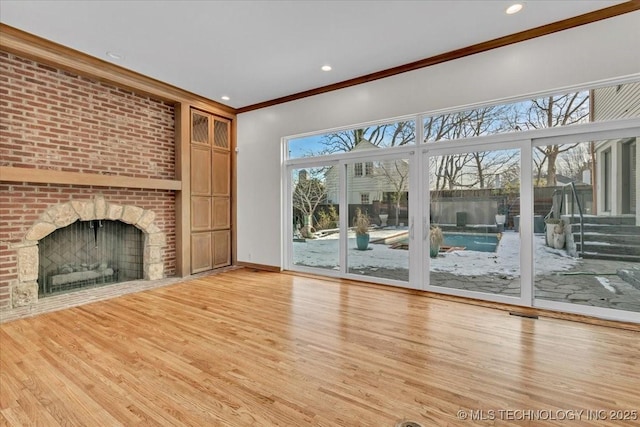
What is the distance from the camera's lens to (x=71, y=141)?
411cm

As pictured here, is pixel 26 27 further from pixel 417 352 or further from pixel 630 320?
pixel 630 320

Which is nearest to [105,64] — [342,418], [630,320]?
[342,418]

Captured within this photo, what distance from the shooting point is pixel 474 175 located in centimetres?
394

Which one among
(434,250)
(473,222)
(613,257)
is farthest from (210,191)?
(613,257)

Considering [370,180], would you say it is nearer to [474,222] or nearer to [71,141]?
[474,222]

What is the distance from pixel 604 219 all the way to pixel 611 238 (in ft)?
0.67

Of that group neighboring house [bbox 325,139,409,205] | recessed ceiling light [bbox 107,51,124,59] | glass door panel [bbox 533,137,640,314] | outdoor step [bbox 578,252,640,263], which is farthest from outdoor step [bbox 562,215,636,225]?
recessed ceiling light [bbox 107,51,124,59]

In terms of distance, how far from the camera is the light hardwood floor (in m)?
1.82

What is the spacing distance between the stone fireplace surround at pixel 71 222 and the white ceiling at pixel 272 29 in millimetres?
1996

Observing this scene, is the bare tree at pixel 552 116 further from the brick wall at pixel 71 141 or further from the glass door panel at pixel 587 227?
the brick wall at pixel 71 141

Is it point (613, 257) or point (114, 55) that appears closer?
point (613, 257)

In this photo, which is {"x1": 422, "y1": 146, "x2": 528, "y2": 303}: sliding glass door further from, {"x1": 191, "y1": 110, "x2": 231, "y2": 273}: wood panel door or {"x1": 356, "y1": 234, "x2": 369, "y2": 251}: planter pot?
{"x1": 191, "y1": 110, "x2": 231, "y2": 273}: wood panel door

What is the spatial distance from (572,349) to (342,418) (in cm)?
214

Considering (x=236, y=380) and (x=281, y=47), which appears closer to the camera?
(x=236, y=380)
